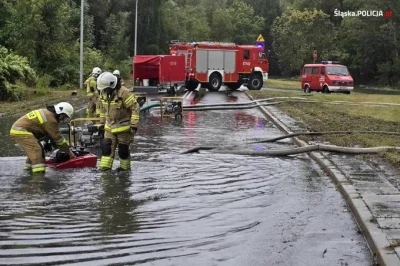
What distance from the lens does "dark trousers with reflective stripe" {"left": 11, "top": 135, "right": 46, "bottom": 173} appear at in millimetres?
8992

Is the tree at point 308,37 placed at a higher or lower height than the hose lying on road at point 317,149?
higher

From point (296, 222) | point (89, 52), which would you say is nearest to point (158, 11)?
point (89, 52)

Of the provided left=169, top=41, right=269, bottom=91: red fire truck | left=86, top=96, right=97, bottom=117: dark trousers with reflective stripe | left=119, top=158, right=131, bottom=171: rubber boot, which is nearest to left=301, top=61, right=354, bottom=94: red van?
left=169, top=41, right=269, bottom=91: red fire truck

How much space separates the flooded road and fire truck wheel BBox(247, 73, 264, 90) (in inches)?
913

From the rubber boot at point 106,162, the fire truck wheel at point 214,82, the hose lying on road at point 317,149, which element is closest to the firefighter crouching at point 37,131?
the rubber boot at point 106,162

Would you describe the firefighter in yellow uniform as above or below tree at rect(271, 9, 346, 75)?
below

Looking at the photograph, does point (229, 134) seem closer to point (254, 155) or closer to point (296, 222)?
point (254, 155)

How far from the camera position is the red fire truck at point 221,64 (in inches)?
1246

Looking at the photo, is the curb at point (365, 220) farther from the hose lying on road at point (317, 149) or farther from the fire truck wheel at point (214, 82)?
the fire truck wheel at point (214, 82)

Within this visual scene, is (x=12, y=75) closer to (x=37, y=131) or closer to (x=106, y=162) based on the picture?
(x=37, y=131)

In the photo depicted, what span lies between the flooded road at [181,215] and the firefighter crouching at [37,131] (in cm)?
29

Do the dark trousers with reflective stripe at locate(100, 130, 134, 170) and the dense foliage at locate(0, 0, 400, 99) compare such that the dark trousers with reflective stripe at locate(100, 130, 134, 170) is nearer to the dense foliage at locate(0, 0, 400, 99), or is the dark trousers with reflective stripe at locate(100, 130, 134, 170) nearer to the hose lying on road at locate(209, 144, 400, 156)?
the hose lying on road at locate(209, 144, 400, 156)

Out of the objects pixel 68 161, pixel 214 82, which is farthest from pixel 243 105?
pixel 68 161

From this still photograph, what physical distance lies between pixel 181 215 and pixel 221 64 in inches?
1033
